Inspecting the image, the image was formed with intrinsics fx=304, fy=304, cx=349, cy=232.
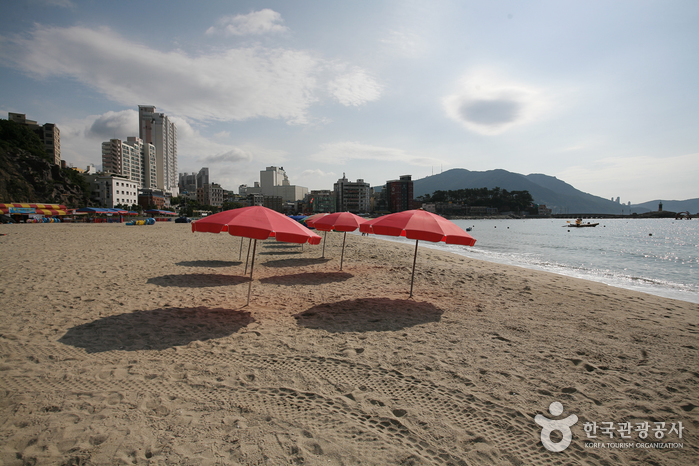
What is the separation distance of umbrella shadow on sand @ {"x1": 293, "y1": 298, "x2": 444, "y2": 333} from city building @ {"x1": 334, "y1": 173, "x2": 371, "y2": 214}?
13259 centimetres

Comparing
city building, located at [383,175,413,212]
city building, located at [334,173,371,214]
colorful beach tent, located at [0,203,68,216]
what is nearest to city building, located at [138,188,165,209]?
colorful beach tent, located at [0,203,68,216]

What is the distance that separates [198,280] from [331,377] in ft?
22.1

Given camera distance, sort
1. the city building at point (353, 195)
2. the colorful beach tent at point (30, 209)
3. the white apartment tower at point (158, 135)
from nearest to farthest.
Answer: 1. the colorful beach tent at point (30, 209)
2. the city building at point (353, 195)
3. the white apartment tower at point (158, 135)

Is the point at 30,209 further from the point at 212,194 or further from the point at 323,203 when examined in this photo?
the point at 323,203

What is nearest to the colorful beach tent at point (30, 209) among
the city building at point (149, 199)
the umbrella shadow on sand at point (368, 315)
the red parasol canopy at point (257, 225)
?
the red parasol canopy at point (257, 225)

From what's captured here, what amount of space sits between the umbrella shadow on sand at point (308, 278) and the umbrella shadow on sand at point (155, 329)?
2903mm

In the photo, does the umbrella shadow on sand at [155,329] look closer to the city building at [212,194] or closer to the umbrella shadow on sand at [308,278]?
the umbrella shadow on sand at [308,278]

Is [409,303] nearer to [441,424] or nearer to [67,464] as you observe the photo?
[441,424]

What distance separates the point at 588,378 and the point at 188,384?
486cm

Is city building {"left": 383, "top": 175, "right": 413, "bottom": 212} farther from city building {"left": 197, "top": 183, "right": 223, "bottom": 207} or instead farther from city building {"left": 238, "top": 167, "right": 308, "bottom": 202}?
city building {"left": 197, "top": 183, "right": 223, "bottom": 207}

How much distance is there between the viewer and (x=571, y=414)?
10.3 feet

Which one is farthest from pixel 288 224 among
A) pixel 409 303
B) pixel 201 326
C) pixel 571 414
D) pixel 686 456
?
pixel 686 456

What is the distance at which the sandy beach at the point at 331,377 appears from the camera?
259 centimetres

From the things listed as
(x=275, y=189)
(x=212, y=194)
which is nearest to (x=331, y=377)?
(x=212, y=194)
